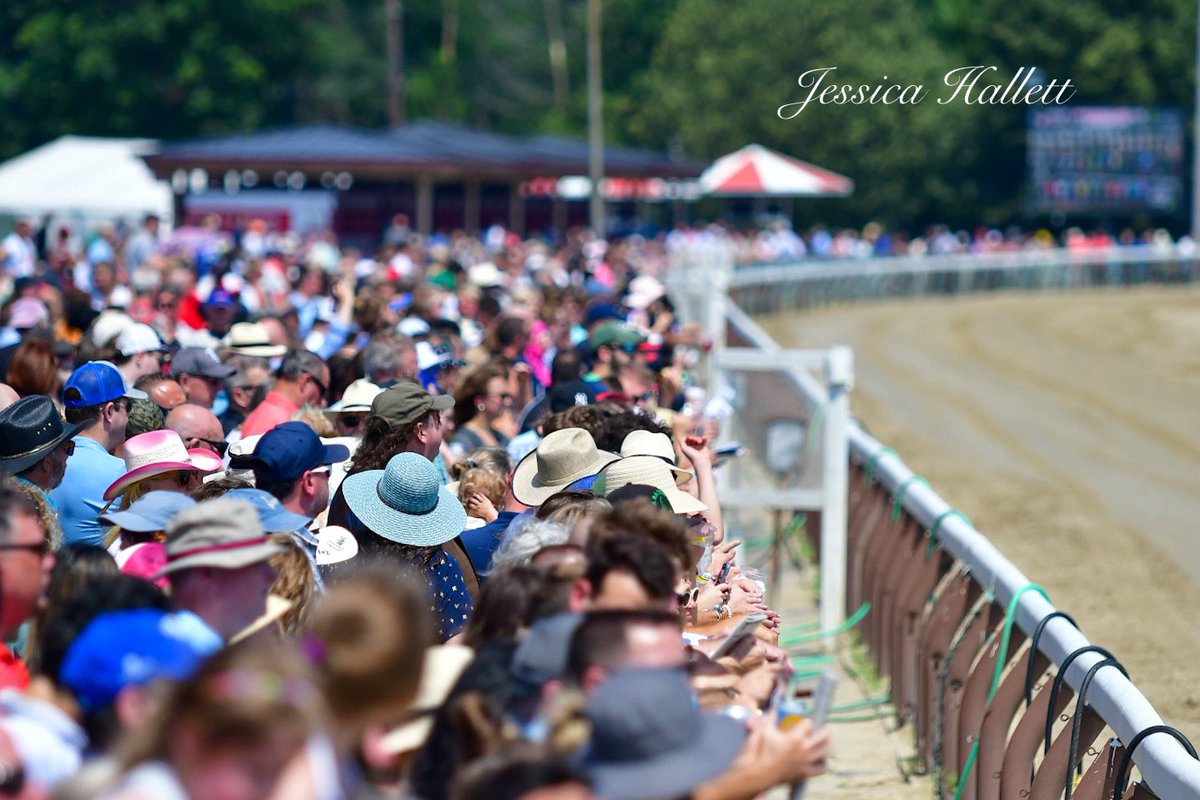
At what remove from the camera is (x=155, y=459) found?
5.80m

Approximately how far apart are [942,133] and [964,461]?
39.8 metres

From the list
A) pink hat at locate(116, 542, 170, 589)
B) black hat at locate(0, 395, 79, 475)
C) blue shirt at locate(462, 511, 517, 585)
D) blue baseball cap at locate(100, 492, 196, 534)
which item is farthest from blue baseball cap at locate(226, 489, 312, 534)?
black hat at locate(0, 395, 79, 475)

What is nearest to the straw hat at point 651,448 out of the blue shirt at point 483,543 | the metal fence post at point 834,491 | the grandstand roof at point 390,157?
the blue shirt at point 483,543

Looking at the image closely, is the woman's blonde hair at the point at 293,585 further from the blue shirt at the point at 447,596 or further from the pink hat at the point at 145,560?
Result: the blue shirt at the point at 447,596

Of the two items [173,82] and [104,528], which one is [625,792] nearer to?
[104,528]

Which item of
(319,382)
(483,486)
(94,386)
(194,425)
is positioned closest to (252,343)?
(319,382)

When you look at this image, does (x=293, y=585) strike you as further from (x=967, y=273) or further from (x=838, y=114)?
(x=838, y=114)

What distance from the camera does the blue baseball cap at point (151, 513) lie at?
4.70 meters

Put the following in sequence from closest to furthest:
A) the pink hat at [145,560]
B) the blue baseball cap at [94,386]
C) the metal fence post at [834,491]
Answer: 1. the pink hat at [145,560]
2. the blue baseball cap at [94,386]
3. the metal fence post at [834,491]

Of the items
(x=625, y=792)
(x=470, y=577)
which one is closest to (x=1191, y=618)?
(x=470, y=577)

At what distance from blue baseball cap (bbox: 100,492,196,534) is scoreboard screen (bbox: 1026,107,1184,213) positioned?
40.7 metres

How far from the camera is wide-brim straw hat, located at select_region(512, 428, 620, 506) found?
589cm

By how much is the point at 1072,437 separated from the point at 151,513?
15.2 metres

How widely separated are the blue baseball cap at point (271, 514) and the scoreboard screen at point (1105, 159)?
40.3 m
